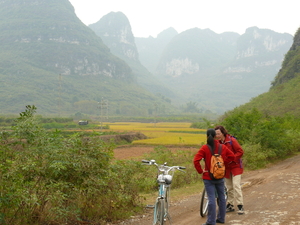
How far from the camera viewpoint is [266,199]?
821cm

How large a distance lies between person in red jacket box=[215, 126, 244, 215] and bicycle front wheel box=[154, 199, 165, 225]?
201 cm

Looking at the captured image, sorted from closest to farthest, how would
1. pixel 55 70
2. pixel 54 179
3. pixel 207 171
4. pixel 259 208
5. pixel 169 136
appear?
pixel 207 171 < pixel 54 179 < pixel 259 208 < pixel 169 136 < pixel 55 70

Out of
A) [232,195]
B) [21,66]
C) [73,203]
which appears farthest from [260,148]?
[21,66]

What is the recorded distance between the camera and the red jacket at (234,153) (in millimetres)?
6836

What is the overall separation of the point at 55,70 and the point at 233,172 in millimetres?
160731

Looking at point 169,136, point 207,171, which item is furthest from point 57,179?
point 169,136

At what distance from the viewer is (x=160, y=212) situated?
18.0 ft

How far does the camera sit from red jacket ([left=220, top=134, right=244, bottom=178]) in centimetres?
684

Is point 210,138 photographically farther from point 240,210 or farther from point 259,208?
point 259,208

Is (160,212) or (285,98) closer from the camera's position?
(160,212)

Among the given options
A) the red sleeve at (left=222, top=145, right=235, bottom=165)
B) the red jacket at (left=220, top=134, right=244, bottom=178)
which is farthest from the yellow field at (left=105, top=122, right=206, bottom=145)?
the red sleeve at (left=222, top=145, right=235, bottom=165)

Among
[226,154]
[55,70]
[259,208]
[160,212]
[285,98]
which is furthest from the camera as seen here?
[55,70]

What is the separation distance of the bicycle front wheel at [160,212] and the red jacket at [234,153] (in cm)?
208

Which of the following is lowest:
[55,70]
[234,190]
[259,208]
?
[259,208]
